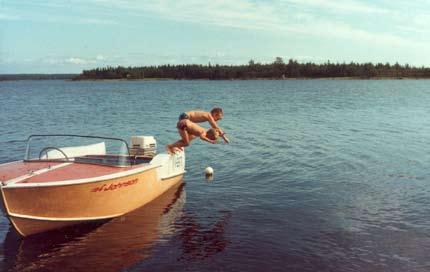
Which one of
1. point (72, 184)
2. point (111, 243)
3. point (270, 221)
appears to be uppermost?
point (72, 184)

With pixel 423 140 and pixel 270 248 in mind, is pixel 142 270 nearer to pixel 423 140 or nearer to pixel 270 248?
pixel 270 248

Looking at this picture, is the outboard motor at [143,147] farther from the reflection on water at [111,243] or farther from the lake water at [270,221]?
the reflection on water at [111,243]

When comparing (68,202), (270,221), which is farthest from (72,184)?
(270,221)

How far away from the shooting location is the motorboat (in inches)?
409

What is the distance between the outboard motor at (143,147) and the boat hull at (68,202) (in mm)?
2756

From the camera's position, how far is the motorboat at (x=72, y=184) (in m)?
10.4

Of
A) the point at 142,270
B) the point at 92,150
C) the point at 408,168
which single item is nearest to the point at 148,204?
the point at 92,150

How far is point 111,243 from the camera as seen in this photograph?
11.0m

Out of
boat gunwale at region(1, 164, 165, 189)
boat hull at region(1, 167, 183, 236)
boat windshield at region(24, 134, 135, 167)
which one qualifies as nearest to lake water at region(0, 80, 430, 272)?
boat hull at region(1, 167, 183, 236)

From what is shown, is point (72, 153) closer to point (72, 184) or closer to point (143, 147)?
point (143, 147)

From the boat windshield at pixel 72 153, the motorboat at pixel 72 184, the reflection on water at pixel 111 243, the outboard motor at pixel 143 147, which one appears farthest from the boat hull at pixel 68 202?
the outboard motor at pixel 143 147

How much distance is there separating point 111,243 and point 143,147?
507cm

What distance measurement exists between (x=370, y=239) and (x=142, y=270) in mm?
5474

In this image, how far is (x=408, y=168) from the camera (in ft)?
60.5
